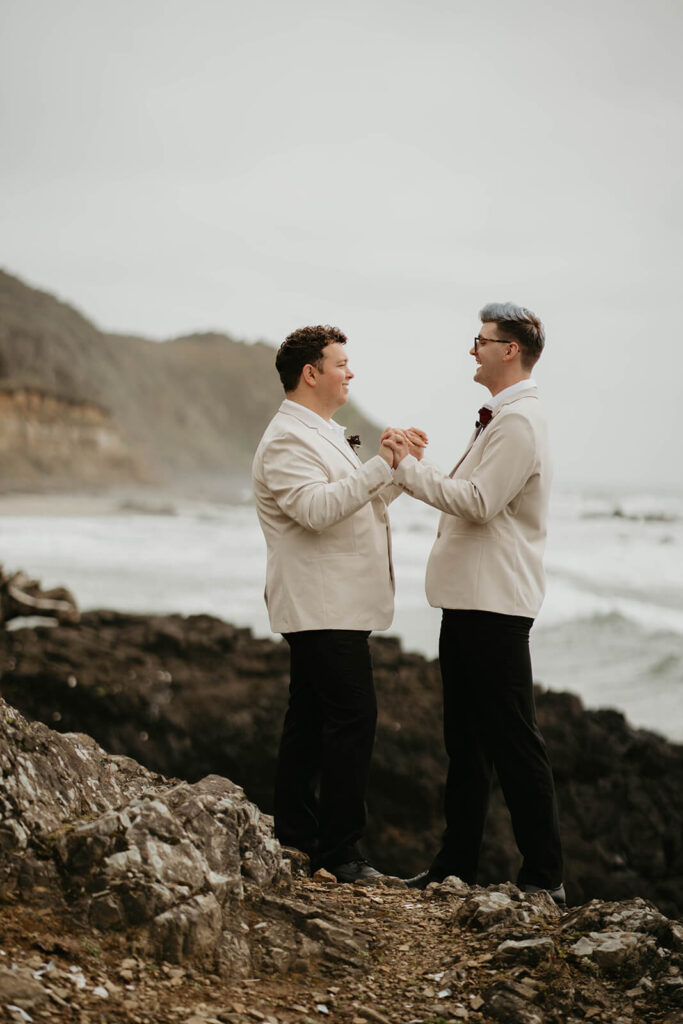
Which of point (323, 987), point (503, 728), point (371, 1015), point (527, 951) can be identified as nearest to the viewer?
point (371, 1015)

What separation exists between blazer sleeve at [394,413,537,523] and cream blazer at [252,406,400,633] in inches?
5.3

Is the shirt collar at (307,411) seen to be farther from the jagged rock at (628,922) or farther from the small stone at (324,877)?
the jagged rock at (628,922)

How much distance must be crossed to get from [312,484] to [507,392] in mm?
758

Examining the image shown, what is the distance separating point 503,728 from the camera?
12.4 feet

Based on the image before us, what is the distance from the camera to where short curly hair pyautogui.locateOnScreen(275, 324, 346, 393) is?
3.90 m

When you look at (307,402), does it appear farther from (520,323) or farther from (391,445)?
(520,323)

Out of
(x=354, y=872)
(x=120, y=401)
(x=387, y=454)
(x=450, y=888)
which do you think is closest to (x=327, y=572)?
(x=387, y=454)

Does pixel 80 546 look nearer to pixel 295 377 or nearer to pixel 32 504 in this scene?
pixel 32 504

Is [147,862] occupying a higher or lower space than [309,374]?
lower

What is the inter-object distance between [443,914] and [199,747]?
15.2 feet

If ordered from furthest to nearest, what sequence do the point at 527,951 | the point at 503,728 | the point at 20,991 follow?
the point at 503,728 < the point at 527,951 < the point at 20,991

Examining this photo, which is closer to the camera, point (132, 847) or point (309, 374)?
point (132, 847)

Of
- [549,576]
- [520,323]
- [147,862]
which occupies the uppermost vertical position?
[520,323]

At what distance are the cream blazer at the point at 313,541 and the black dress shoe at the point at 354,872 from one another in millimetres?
826
